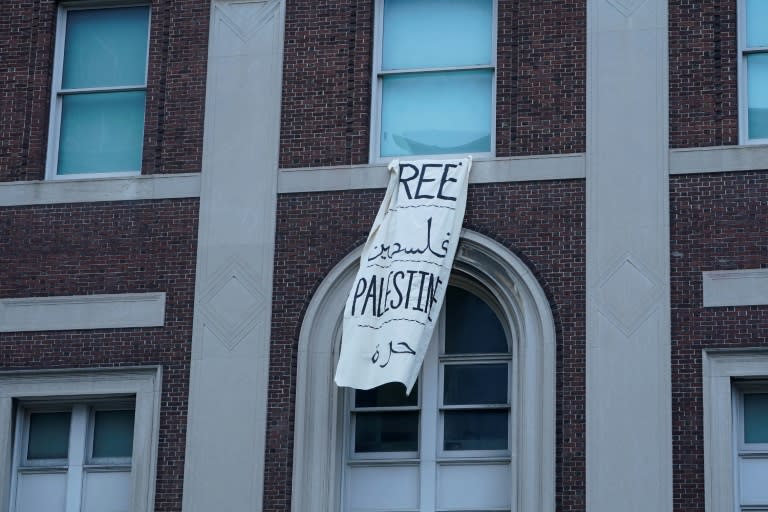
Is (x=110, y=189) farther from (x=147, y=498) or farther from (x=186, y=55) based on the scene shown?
(x=147, y=498)

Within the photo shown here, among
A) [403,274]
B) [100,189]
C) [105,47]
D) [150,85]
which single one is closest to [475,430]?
[403,274]

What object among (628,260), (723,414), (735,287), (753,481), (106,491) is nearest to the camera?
(723,414)

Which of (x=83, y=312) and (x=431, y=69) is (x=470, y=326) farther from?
(x=83, y=312)

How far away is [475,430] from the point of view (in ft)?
62.7

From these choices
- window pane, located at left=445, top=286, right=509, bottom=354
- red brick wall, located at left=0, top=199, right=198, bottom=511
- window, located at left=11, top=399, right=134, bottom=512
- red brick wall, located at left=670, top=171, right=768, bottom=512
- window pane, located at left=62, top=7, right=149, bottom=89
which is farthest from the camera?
window pane, located at left=62, top=7, right=149, bottom=89

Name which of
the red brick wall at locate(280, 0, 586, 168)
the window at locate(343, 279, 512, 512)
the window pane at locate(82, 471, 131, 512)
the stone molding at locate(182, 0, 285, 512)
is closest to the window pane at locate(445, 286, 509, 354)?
the window at locate(343, 279, 512, 512)

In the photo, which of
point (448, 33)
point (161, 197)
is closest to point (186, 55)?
point (161, 197)

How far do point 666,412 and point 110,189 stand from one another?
23.0 ft

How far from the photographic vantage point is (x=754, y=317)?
59.9 ft

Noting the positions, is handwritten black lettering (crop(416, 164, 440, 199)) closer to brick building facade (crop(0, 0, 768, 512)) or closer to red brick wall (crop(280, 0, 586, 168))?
brick building facade (crop(0, 0, 768, 512))

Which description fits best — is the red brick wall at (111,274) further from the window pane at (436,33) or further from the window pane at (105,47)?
the window pane at (436,33)

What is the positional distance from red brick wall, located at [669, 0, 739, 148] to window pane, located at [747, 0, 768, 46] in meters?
0.24

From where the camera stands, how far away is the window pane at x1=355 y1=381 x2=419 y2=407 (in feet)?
63.5

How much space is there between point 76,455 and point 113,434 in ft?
1.60
